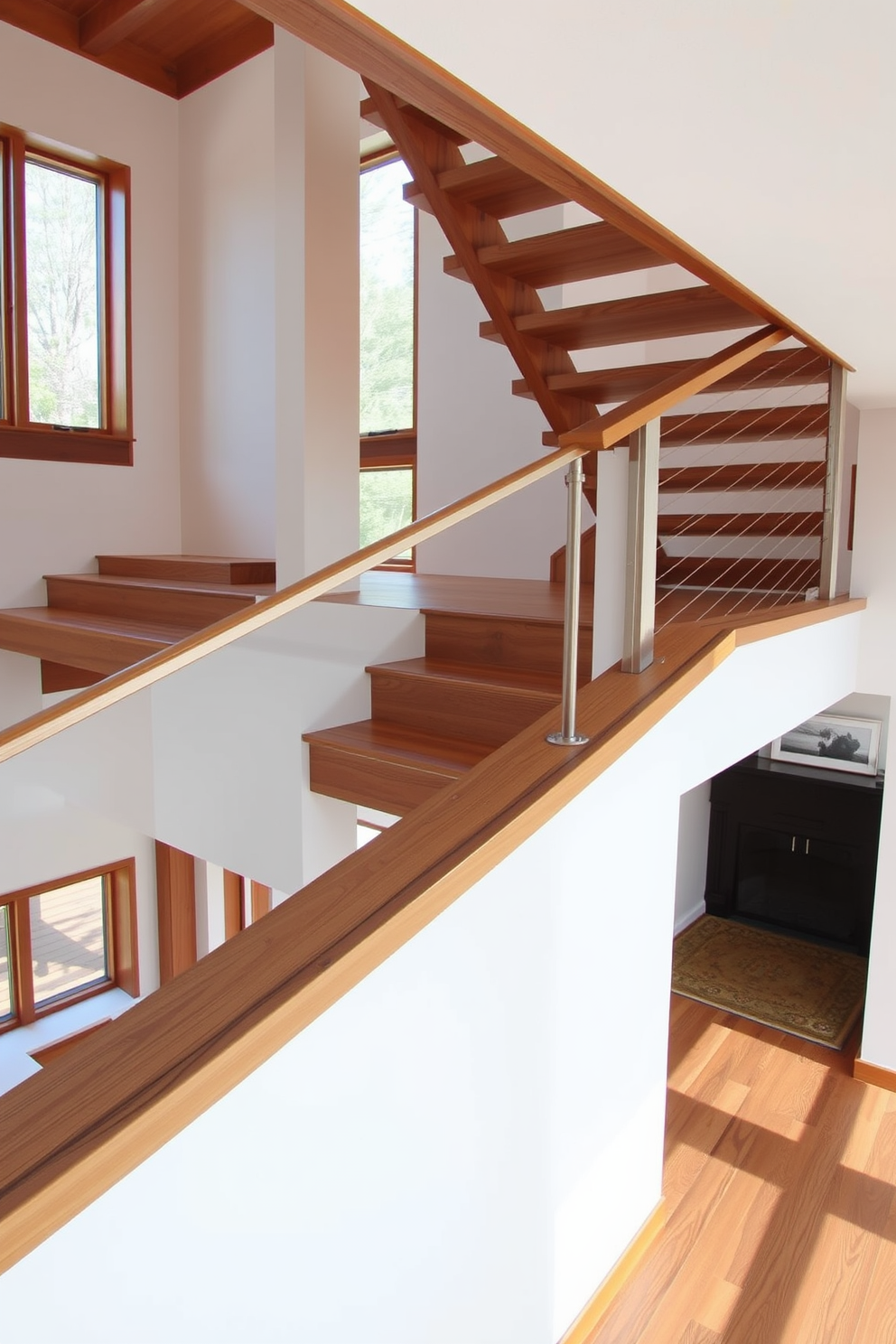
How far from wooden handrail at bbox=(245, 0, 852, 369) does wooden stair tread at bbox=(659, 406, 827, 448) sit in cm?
123

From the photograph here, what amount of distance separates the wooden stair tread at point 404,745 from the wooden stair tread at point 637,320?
1.48 meters

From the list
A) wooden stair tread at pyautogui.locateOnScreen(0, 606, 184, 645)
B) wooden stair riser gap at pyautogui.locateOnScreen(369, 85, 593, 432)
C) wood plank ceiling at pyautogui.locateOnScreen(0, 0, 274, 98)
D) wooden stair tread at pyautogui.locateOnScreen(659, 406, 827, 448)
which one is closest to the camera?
wooden stair riser gap at pyautogui.locateOnScreen(369, 85, 593, 432)

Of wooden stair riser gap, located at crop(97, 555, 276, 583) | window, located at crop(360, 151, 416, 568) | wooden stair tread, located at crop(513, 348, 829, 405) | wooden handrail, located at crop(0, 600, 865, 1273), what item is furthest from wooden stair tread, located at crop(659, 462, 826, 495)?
window, located at crop(360, 151, 416, 568)

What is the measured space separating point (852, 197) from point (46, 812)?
4.80 meters

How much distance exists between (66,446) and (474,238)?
3.06 m

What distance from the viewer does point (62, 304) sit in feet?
16.8

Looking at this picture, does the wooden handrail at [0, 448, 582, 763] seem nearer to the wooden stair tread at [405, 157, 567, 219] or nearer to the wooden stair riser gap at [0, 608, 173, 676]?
the wooden stair tread at [405, 157, 567, 219]

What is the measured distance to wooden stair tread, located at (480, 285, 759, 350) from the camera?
271 centimetres

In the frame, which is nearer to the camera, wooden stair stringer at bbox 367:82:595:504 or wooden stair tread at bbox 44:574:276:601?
wooden stair stringer at bbox 367:82:595:504

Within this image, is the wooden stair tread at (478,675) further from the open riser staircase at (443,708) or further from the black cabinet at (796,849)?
the black cabinet at (796,849)

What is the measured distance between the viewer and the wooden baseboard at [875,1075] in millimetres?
3785

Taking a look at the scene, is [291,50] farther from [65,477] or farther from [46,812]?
[46,812]

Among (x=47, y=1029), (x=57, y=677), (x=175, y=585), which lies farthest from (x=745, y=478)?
(x=47, y=1029)

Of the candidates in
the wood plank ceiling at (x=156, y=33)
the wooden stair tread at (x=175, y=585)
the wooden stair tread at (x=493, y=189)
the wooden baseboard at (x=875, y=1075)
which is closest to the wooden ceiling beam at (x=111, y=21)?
the wood plank ceiling at (x=156, y=33)
